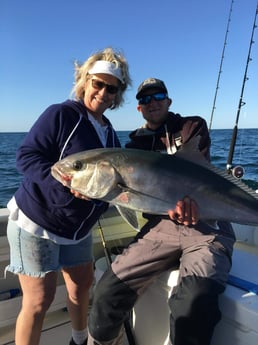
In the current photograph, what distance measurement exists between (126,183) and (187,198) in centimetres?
42

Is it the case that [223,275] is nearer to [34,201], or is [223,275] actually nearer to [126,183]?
[126,183]

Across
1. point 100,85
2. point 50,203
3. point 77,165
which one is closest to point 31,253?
point 50,203

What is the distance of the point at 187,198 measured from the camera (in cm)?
238

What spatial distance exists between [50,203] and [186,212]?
903 mm

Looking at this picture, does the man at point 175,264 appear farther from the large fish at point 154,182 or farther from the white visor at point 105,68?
the white visor at point 105,68

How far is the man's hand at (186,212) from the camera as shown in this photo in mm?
2320

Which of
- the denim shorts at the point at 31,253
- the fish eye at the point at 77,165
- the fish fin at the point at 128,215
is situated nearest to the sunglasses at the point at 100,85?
the fish eye at the point at 77,165

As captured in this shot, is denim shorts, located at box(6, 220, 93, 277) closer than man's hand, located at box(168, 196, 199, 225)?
No

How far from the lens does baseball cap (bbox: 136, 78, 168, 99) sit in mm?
3211

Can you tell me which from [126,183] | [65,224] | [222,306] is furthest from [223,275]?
[65,224]

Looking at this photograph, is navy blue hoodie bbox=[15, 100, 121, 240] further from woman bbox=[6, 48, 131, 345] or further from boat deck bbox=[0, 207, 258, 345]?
boat deck bbox=[0, 207, 258, 345]

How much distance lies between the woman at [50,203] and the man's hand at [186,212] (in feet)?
1.91

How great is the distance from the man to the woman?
1.28ft

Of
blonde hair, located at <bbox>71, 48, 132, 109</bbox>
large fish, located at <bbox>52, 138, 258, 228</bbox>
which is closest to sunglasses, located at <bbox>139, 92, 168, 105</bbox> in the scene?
blonde hair, located at <bbox>71, 48, 132, 109</bbox>
